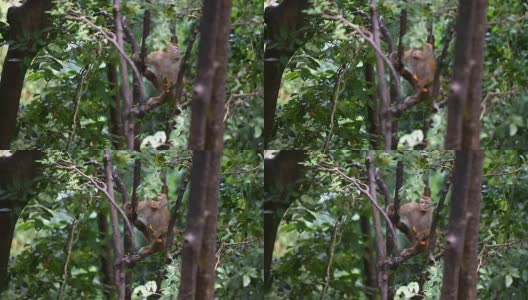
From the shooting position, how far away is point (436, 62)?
4773mm

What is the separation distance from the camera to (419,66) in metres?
4.78

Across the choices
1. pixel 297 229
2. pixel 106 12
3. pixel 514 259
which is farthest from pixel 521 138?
pixel 106 12

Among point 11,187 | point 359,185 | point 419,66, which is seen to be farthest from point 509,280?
point 11,187

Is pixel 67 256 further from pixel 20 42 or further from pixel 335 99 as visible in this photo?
pixel 335 99

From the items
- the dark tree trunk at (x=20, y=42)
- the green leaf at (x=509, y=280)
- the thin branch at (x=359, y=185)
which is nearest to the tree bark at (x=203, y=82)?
the thin branch at (x=359, y=185)

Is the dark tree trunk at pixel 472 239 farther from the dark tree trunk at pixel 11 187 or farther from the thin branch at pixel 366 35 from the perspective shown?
the dark tree trunk at pixel 11 187

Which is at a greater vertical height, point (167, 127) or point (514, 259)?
point (167, 127)

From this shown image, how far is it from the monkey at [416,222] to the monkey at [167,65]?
109 centimetres

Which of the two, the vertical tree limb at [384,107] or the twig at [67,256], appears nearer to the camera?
the vertical tree limb at [384,107]

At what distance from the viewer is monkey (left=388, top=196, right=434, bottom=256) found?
191 inches

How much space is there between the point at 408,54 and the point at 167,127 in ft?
3.54

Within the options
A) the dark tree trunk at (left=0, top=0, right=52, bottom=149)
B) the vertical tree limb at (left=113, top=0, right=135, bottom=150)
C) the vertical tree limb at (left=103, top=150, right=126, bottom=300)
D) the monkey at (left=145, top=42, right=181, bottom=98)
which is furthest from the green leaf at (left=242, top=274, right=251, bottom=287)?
the dark tree trunk at (left=0, top=0, right=52, bottom=149)

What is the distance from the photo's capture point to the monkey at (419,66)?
4773 mm

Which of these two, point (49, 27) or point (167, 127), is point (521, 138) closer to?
point (167, 127)
